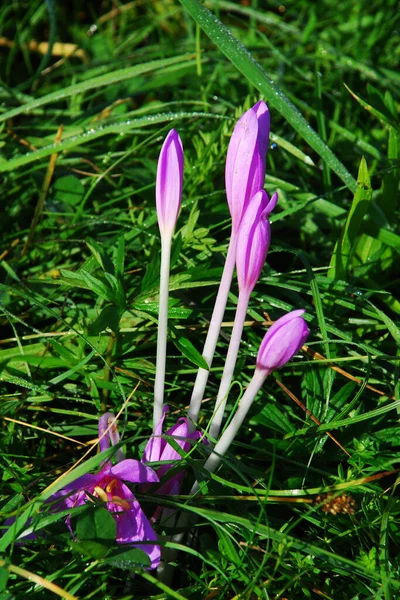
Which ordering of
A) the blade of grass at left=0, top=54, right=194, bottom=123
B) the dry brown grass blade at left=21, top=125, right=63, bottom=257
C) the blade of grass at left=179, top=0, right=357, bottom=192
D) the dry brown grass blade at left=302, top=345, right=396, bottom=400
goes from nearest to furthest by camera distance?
the dry brown grass blade at left=302, top=345, right=396, bottom=400, the blade of grass at left=179, top=0, right=357, bottom=192, the dry brown grass blade at left=21, top=125, right=63, bottom=257, the blade of grass at left=0, top=54, right=194, bottom=123

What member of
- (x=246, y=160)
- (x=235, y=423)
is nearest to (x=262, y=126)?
(x=246, y=160)

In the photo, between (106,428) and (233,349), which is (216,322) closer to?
(233,349)

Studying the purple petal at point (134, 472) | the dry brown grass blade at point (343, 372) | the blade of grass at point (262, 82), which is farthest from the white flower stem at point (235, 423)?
the blade of grass at point (262, 82)

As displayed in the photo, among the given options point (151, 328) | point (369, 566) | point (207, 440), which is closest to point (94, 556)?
point (207, 440)

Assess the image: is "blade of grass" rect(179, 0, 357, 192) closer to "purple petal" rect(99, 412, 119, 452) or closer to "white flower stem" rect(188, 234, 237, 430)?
"white flower stem" rect(188, 234, 237, 430)

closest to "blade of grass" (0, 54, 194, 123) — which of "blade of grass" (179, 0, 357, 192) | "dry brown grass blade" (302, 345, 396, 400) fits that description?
"blade of grass" (179, 0, 357, 192)

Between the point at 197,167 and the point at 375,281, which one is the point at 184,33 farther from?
the point at 375,281

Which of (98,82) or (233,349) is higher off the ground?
(98,82)
